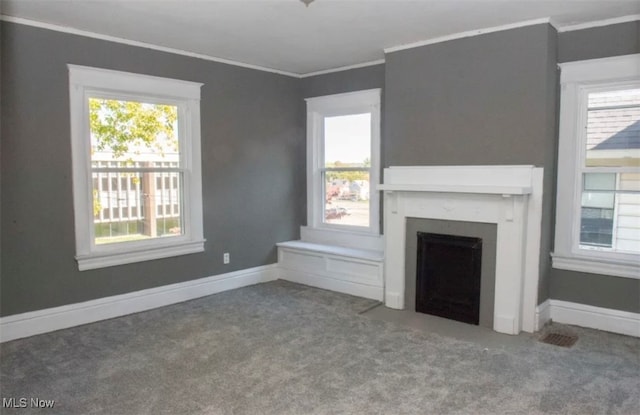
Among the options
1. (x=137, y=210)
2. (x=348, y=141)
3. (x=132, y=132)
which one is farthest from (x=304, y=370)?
(x=348, y=141)

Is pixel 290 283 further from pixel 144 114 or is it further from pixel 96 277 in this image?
pixel 144 114

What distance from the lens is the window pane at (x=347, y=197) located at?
5156 mm

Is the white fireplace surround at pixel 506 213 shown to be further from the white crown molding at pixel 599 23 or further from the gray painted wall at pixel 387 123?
the white crown molding at pixel 599 23

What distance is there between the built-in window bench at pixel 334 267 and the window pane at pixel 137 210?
4.65ft

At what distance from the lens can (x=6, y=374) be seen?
2.93 metres

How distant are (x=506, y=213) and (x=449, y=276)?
783 millimetres

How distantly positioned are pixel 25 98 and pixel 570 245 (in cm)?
470

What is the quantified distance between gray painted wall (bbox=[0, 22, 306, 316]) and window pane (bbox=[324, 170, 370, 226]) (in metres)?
0.44

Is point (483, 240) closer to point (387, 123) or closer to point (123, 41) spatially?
point (387, 123)

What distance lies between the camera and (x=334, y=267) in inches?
196

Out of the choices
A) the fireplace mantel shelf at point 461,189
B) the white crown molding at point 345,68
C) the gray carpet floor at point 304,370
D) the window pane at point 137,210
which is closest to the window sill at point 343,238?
the fireplace mantel shelf at point 461,189

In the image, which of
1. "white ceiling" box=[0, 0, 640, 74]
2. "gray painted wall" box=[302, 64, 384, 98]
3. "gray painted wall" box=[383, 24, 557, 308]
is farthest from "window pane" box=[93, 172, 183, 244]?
"gray painted wall" box=[383, 24, 557, 308]

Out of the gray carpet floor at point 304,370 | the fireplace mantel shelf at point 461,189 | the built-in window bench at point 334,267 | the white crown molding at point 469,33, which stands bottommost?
the gray carpet floor at point 304,370

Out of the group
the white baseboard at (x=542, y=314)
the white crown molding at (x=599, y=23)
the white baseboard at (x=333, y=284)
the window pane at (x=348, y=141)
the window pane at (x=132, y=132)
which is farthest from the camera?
the window pane at (x=348, y=141)
